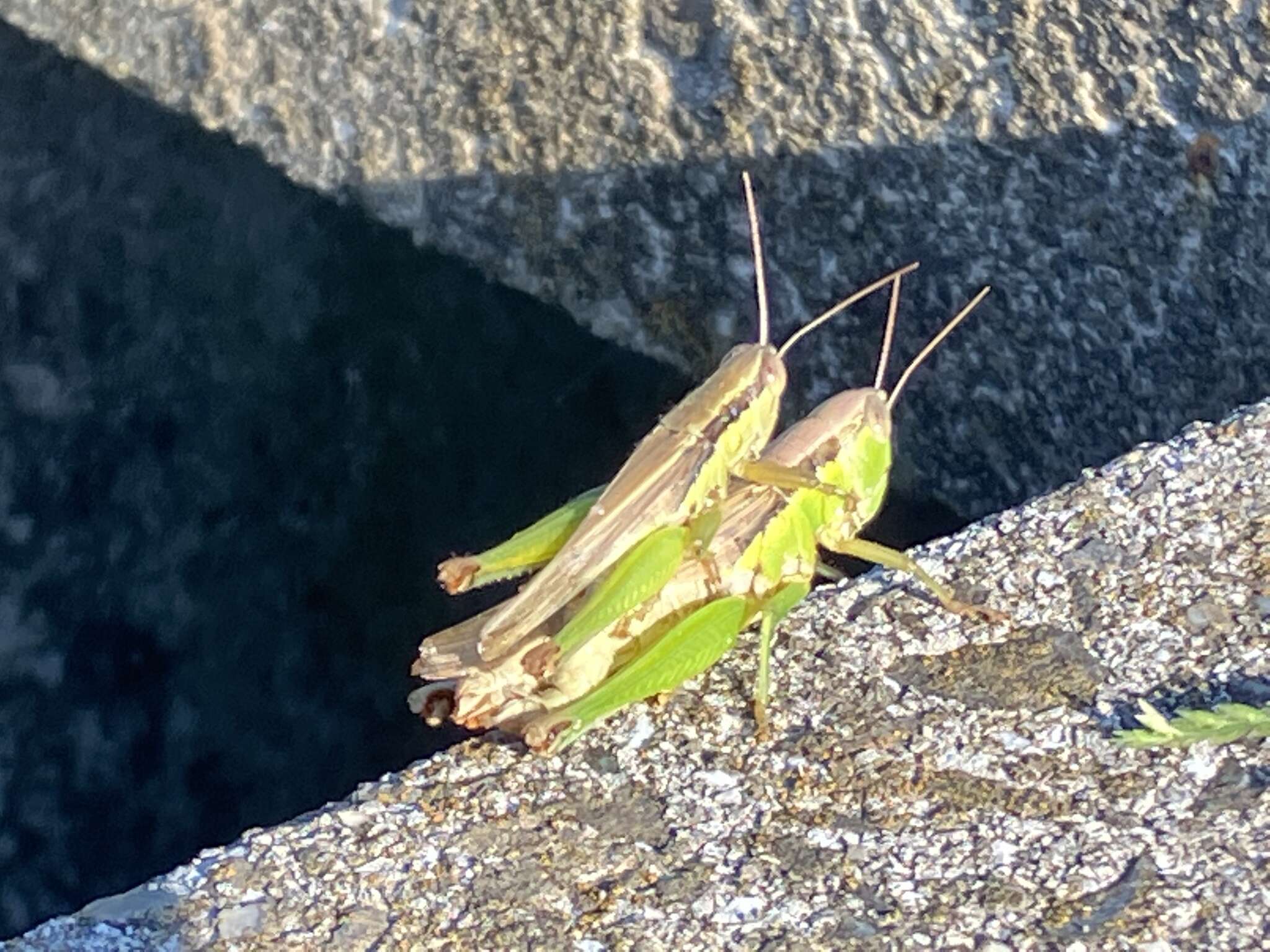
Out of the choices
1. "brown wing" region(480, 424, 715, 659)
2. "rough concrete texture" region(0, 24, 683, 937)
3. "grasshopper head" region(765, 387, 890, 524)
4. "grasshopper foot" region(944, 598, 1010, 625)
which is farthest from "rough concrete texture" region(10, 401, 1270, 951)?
"rough concrete texture" region(0, 24, 683, 937)

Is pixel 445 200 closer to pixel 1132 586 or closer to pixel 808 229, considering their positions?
pixel 808 229

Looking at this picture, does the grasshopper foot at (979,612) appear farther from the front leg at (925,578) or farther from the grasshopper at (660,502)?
the grasshopper at (660,502)

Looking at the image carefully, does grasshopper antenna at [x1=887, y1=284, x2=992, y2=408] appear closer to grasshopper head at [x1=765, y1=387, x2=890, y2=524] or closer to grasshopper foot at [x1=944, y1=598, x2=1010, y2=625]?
grasshopper head at [x1=765, y1=387, x2=890, y2=524]

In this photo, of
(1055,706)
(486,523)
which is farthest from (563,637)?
(486,523)

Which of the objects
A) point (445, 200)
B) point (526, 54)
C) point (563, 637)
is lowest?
point (563, 637)

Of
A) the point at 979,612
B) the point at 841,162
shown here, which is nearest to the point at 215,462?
the point at 841,162

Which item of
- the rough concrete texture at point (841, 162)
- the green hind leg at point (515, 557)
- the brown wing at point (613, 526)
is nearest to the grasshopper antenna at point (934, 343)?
the rough concrete texture at point (841, 162)
